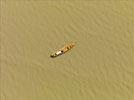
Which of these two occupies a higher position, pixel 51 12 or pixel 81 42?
pixel 51 12

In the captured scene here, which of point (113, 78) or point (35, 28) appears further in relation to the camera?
point (35, 28)

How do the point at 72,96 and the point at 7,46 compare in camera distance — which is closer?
the point at 72,96

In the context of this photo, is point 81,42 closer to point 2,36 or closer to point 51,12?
point 51,12

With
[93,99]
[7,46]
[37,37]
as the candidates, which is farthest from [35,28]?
[93,99]

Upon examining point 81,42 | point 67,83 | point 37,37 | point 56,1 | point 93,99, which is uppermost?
point 56,1

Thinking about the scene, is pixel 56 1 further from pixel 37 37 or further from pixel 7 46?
pixel 7 46

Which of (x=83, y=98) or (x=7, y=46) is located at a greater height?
(x=7, y=46)

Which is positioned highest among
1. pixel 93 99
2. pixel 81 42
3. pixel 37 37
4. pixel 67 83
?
pixel 37 37

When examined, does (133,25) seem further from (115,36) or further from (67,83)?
(67,83)

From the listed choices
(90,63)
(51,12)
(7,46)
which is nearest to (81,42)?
(90,63)
